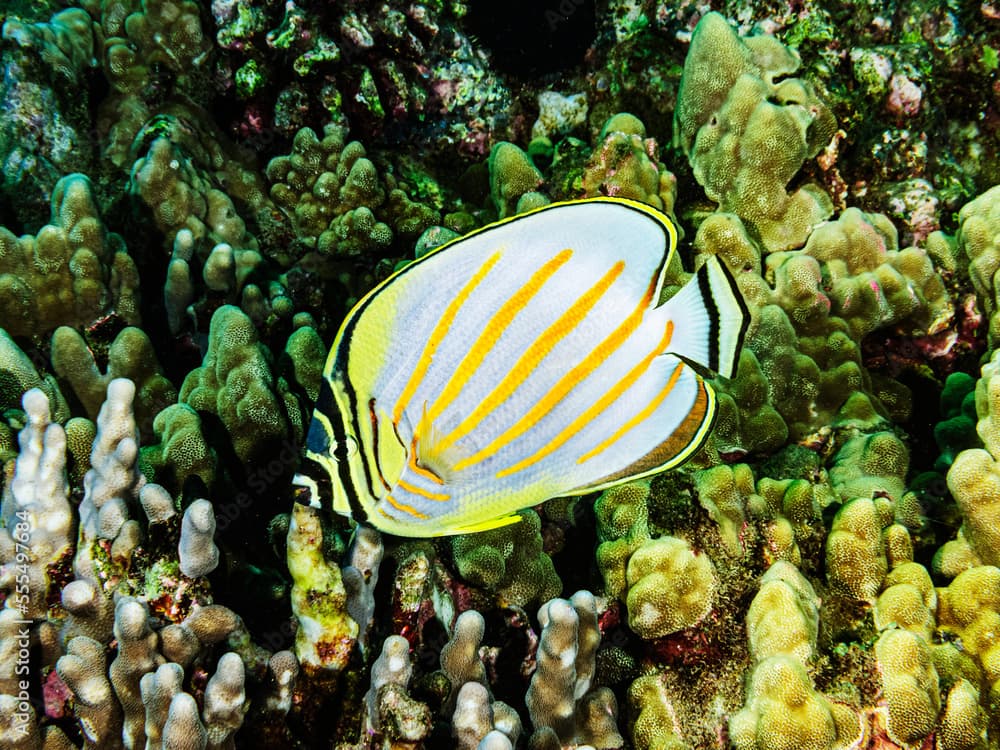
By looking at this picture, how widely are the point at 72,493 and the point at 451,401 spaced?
1994 mm

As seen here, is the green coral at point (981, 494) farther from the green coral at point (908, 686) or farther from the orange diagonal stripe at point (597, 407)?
the orange diagonal stripe at point (597, 407)

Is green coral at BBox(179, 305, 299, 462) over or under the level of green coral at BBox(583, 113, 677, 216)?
under

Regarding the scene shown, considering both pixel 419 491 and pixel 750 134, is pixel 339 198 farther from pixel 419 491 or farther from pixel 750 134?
pixel 419 491

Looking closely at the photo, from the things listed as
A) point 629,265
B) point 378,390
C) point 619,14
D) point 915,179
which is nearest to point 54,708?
point 378,390

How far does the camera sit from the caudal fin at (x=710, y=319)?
1506 millimetres

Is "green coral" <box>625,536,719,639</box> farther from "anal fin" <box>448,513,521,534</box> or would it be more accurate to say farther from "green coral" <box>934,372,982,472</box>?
"green coral" <box>934,372,982,472</box>

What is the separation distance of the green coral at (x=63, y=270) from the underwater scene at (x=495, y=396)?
20 millimetres

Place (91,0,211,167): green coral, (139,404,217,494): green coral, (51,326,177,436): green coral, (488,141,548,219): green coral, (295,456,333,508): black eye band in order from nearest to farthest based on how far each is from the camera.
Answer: (295,456,333,508): black eye band
(139,404,217,494): green coral
(51,326,177,436): green coral
(488,141,548,219): green coral
(91,0,211,167): green coral

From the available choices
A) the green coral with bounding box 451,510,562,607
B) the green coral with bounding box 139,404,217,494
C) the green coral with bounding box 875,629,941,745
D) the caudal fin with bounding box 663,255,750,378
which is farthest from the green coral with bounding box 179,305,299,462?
the green coral with bounding box 875,629,941,745

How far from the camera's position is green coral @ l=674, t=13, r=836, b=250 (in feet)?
12.9

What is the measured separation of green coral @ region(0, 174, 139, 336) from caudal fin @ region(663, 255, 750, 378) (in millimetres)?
3536

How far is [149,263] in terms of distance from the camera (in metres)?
4.57

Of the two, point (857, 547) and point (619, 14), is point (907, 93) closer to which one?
point (619, 14)

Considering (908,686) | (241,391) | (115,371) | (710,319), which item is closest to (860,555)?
(908,686)
